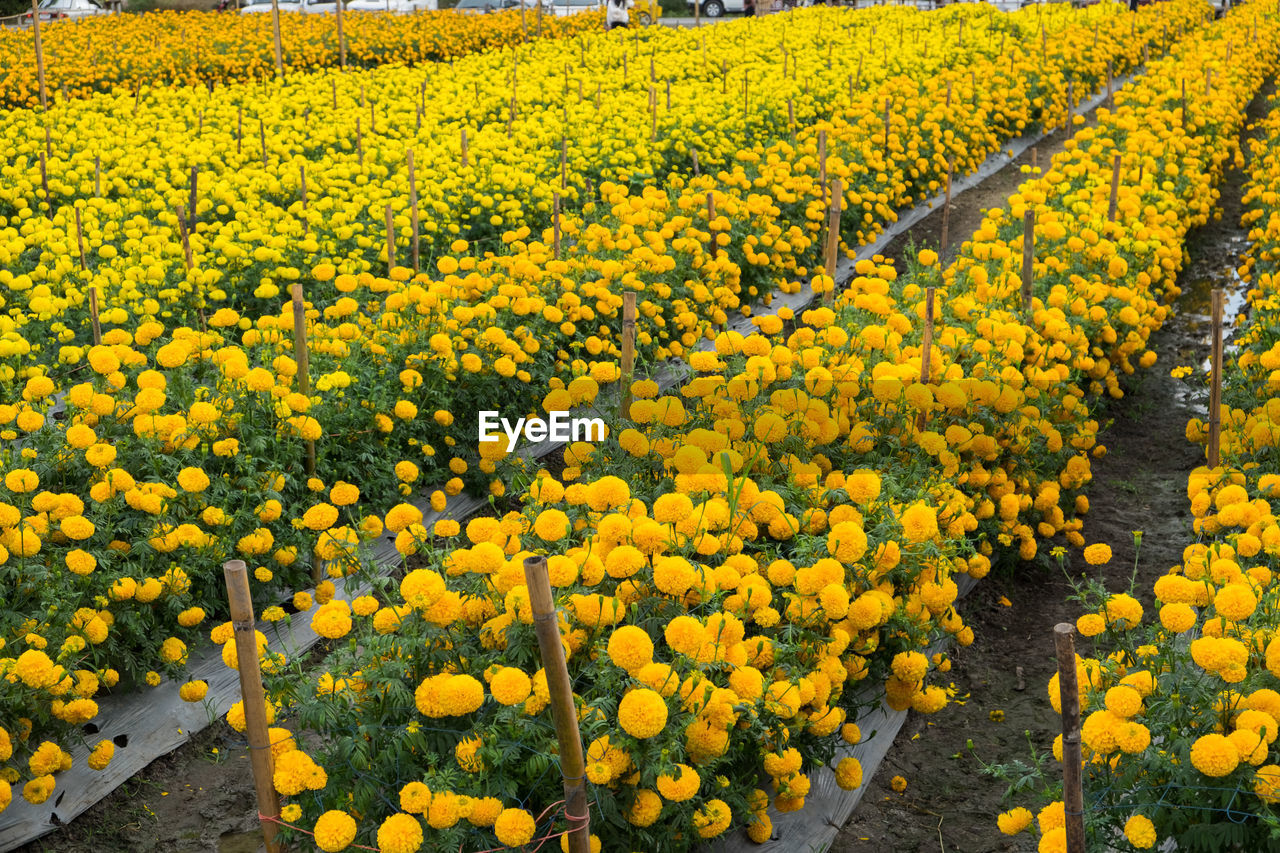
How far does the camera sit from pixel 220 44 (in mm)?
17391

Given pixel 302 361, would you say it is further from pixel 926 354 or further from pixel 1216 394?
pixel 1216 394

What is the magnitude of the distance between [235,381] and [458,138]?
229 inches

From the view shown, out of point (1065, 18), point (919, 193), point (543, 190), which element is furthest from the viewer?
point (1065, 18)

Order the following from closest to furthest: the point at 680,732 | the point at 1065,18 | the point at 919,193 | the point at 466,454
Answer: the point at 680,732 → the point at 466,454 → the point at 919,193 → the point at 1065,18

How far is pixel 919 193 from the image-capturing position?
1188 cm

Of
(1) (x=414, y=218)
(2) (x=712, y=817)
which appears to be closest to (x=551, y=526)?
(2) (x=712, y=817)

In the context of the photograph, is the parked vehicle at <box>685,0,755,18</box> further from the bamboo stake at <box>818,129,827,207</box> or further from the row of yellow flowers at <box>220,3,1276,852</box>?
the row of yellow flowers at <box>220,3,1276,852</box>

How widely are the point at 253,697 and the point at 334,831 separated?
1.39 feet

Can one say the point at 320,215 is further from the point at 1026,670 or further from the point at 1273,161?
the point at 1273,161

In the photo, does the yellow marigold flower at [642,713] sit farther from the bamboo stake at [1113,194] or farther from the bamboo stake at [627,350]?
the bamboo stake at [1113,194]

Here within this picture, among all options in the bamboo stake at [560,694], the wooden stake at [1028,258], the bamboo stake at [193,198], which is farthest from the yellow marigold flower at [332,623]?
the bamboo stake at [193,198]

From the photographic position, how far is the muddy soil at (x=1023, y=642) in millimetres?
4156

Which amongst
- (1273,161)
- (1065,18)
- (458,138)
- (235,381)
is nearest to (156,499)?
(235,381)

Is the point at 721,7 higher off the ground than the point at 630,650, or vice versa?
the point at 721,7
